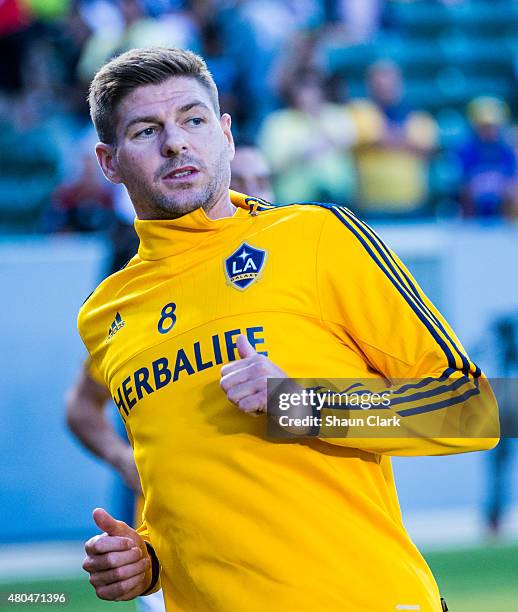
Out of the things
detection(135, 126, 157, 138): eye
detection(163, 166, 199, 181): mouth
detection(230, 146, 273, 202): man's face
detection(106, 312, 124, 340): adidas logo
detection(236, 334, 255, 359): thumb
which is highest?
detection(230, 146, 273, 202): man's face

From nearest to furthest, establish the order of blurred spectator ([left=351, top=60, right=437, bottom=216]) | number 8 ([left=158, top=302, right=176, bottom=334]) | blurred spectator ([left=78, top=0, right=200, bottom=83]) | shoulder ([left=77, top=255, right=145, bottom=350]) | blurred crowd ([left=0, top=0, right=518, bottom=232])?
number 8 ([left=158, top=302, right=176, bottom=334]), shoulder ([left=77, top=255, right=145, bottom=350]), blurred crowd ([left=0, top=0, right=518, bottom=232]), blurred spectator ([left=351, top=60, right=437, bottom=216]), blurred spectator ([left=78, top=0, right=200, bottom=83])

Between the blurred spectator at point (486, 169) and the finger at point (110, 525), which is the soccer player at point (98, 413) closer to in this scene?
the finger at point (110, 525)

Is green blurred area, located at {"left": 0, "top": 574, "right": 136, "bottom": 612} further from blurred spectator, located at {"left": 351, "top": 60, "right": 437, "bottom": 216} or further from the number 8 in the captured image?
blurred spectator, located at {"left": 351, "top": 60, "right": 437, "bottom": 216}

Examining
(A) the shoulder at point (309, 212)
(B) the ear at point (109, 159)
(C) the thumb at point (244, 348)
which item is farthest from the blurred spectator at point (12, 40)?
(C) the thumb at point (244, 348)

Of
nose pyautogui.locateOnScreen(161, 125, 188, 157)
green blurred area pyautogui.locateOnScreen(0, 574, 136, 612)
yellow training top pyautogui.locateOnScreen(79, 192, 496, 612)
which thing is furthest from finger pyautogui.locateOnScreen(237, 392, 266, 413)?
green blurred area pyautogui.locateOnScreen(0, 574, 136, 612)

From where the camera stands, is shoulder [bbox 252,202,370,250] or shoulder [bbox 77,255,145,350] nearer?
shoulder [bbox 252,202,370,250]

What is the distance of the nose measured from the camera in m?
2.74

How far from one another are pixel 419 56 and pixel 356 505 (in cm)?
1178

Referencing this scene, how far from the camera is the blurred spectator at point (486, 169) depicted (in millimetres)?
11109

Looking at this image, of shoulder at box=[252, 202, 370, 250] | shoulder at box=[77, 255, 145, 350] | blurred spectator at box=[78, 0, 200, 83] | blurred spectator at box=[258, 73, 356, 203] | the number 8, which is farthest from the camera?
blurred spectator at box=[78, 0, 200, 83]

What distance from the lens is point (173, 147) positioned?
2.74 m

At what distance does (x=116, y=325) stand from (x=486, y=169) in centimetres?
895

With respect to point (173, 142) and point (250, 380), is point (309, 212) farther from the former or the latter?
point (250, 380)
